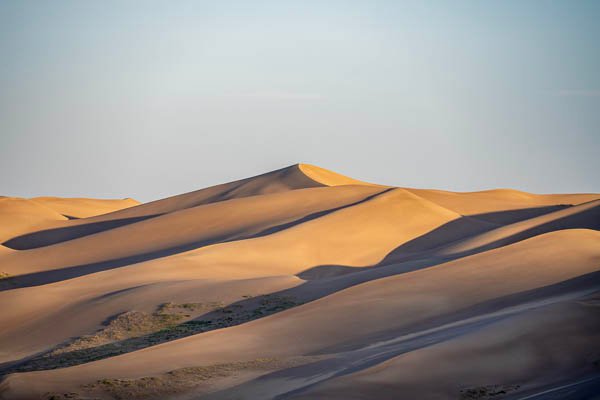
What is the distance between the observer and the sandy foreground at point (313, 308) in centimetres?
1731

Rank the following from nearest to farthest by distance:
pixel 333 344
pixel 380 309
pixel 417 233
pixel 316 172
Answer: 1. pixel 333 344
2. pixel 380 309
3. pixel 417 233
4. pixel 316 172

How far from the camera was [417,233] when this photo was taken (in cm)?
5206

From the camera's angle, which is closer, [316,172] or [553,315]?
[553,315]

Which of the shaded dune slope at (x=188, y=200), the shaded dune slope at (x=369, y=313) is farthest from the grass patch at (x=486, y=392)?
the shaded dune slope at (x=188, y=200)

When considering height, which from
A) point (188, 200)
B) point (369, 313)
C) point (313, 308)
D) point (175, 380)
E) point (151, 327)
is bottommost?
point (175, 380)

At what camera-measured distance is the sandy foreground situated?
56.8 feet

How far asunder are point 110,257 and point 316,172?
3953cm

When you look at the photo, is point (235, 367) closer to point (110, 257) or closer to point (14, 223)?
point (110, 257)

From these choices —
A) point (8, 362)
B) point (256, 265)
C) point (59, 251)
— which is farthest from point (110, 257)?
point (8, 362)

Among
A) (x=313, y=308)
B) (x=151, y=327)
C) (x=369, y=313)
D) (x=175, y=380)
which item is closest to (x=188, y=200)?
(x=151, y=327)

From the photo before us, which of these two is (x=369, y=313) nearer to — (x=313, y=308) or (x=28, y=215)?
(x=313, y=308)

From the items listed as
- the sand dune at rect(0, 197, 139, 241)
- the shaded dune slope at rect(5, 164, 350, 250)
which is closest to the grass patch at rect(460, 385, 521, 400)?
the shaded dune slope at rect(5, 164, 350, 250)

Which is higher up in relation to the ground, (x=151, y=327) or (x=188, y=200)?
(x=188, y=200)

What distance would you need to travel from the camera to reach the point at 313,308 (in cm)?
2598
